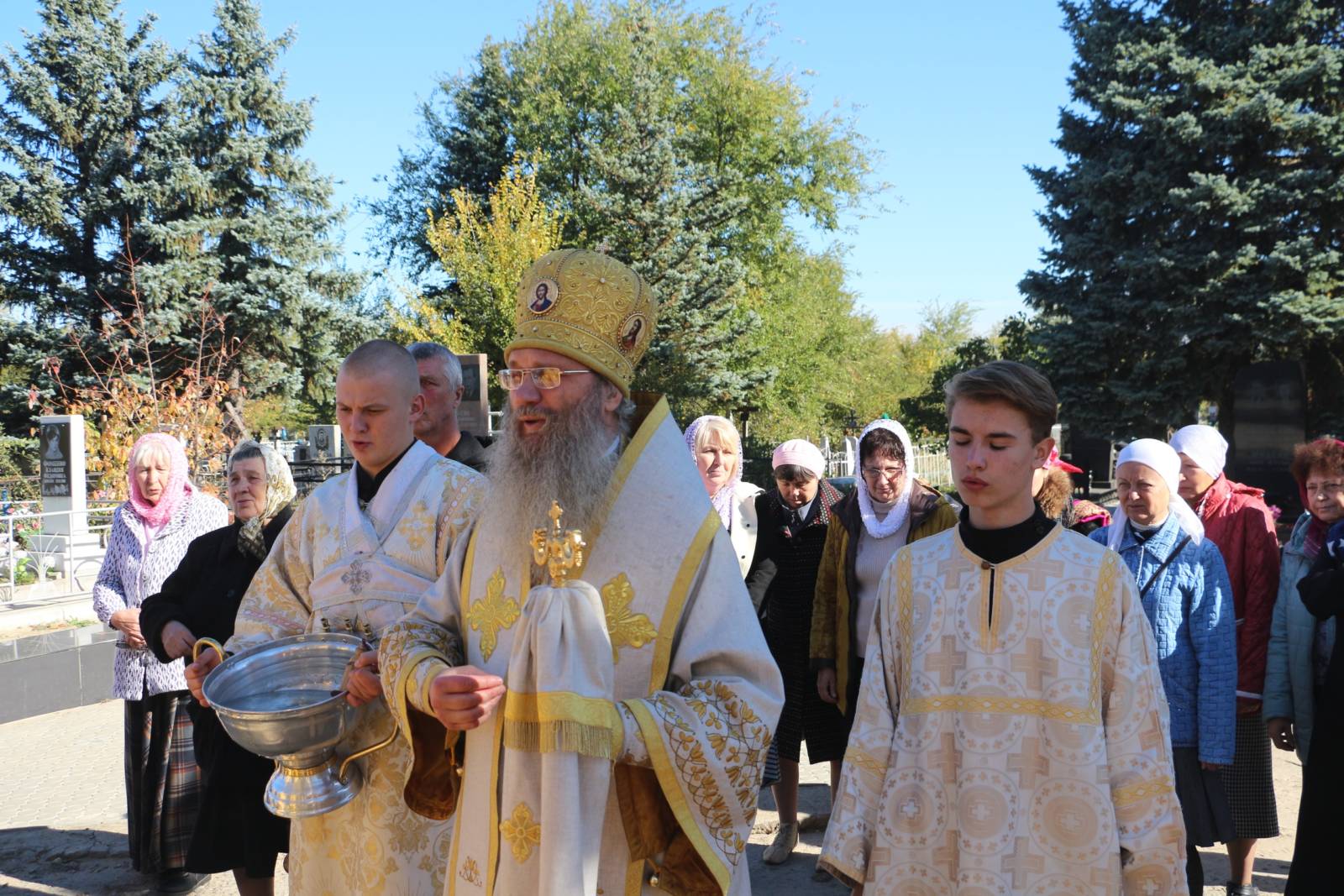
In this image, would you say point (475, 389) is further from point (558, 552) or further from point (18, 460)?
point (18, 460)

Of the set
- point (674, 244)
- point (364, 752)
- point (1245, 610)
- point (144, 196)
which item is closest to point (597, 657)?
point (364, 752)

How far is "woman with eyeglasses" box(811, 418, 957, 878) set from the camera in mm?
5129

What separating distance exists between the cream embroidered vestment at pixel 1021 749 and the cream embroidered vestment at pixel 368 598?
1.21 meters

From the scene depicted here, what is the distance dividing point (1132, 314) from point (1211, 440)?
17.7 metres

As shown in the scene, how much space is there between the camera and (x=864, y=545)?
17.1 ft

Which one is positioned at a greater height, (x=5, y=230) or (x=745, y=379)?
(x=5, y=230)

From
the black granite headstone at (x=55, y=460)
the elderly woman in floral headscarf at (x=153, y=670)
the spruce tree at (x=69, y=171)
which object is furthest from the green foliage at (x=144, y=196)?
the elderly woman in floral headscarf at (x=153, y=670)

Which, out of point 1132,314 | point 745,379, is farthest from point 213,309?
point 1132,314

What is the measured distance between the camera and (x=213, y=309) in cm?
2847

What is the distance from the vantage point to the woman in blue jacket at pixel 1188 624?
3.98m

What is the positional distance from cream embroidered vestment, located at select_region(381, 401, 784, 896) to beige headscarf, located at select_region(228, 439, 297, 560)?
2.23 meters

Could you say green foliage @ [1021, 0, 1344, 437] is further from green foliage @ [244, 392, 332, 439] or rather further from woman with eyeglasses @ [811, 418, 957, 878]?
green foliage @ [244, 392, 332, 439]

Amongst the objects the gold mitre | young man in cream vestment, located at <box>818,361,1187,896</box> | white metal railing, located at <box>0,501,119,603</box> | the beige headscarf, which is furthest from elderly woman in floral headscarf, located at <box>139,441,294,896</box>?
white metal railing, located at <box>0,501,119,603</box>

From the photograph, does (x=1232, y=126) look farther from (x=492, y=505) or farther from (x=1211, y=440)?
(x=492, y=505)
